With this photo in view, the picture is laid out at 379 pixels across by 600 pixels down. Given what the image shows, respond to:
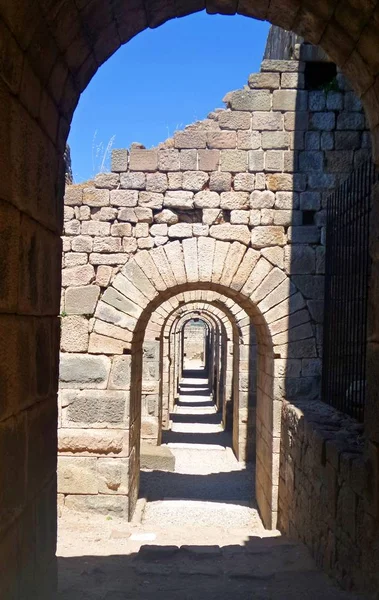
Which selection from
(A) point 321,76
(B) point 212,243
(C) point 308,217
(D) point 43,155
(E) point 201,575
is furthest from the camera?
(A) point 321,76

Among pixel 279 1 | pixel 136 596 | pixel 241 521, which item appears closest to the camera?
pixel 279 1

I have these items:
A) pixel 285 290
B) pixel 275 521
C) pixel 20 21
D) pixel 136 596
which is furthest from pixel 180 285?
pixel 20 21

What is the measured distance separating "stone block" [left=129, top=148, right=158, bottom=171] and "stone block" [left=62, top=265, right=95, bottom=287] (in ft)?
4.51

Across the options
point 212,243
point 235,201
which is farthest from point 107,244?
point 235,201

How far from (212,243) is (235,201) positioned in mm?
589

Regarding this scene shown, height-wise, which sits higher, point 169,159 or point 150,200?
point 169,159

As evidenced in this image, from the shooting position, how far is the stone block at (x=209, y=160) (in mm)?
7254

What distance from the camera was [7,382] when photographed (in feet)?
7.62

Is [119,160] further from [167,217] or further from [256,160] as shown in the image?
[256,160]

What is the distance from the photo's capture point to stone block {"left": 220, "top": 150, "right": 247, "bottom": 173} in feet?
23.7

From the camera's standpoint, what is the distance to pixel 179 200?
23.8 feet

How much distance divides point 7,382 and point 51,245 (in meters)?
0.99

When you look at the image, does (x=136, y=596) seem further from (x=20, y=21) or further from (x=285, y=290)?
(x=285, y=290)

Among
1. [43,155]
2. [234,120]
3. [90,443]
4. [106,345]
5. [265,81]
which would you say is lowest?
[90,443]
